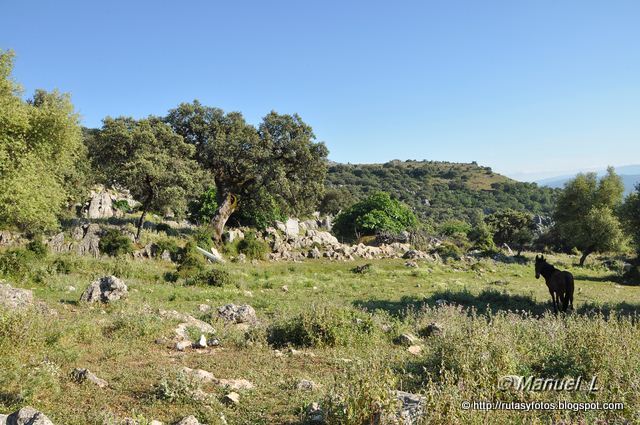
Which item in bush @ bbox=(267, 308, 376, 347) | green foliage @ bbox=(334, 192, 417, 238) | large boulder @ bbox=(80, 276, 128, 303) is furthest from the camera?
green foliage @ bbox=(334, 192, 417, 238)

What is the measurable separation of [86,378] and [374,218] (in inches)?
1829

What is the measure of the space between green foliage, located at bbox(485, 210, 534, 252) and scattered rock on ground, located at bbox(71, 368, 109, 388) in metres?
63.3

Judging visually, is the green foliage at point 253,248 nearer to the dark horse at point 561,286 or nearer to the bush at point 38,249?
the bush at point 38,249

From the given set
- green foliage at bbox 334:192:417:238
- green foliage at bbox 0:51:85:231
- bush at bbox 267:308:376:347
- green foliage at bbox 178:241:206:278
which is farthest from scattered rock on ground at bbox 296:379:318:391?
green foliage at bbox 334:192:417:238

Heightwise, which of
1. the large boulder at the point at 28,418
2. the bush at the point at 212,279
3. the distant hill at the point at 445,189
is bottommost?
the bush at the point at 212,279

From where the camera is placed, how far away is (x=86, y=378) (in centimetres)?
712

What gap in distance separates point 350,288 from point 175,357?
14.8 metres

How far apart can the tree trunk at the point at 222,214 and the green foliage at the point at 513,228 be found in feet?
148

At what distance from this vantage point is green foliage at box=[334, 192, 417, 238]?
52.2m

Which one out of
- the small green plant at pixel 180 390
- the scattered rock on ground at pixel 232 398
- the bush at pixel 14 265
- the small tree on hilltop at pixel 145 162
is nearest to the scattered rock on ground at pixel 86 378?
the small green plant at pixel 180 390

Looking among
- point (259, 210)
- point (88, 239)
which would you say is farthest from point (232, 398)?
point (259, 210)

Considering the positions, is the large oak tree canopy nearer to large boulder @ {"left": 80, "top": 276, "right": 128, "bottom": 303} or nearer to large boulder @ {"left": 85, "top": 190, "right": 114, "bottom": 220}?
large boulder @ {"left": 85, "top": 190, "right": 114, "bottom": 220}

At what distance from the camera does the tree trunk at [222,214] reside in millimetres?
35616

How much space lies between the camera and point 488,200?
13512 centimetres
